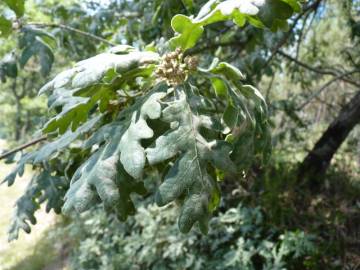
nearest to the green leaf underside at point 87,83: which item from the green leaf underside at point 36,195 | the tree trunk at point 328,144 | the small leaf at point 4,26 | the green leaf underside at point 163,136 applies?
the green leaf underside at point 163,136

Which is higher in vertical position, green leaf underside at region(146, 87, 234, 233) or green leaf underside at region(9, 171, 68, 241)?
green leaf underside at region(146, 87, 234, 233)

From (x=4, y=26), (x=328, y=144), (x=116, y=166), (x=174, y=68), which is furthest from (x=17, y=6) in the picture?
(x=328, y=144)

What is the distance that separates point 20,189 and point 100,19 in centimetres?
788

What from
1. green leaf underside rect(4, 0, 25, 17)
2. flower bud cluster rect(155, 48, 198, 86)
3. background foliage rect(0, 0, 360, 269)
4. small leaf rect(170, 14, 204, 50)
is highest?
small leaf rect(170, 14, 204, 50)

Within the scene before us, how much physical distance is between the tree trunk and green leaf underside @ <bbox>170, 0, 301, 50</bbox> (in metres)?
3.16

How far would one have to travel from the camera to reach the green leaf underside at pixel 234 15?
0.98 metres

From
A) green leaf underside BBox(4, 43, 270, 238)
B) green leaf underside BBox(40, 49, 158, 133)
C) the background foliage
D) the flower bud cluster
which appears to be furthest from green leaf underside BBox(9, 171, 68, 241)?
the flower bud cluster

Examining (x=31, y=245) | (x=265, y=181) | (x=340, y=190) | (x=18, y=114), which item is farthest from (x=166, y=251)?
(x=18, y=114)

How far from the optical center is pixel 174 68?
1.22m

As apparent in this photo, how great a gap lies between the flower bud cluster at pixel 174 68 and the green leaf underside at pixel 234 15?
36 mm

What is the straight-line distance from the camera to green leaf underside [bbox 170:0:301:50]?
98 cm

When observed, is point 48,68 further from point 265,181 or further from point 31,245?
point 31,245

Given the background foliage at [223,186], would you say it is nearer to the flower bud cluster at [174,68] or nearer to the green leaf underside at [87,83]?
the green leaf underside at [87,83]

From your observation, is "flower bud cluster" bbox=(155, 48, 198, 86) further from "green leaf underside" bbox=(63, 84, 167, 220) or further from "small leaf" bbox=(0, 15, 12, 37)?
"small leaf" bbox=(0, 15, 12, 37)
